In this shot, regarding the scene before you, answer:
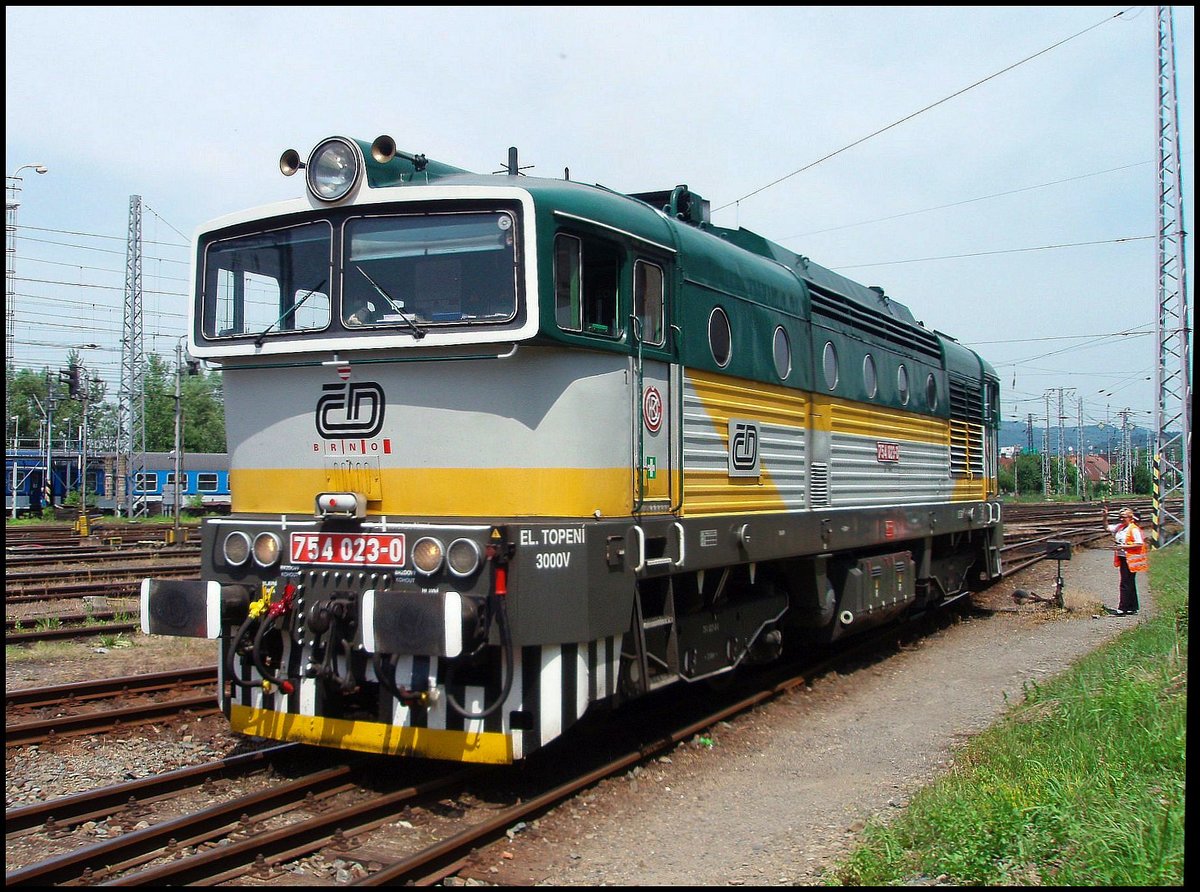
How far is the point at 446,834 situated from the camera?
5.54 m

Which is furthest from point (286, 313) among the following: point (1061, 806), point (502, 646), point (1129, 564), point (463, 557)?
point (1129, 564)

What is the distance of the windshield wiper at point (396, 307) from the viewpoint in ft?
19.4

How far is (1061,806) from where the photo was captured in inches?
201

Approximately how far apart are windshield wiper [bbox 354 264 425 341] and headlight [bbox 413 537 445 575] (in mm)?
1195

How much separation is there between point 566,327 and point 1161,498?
2306cm

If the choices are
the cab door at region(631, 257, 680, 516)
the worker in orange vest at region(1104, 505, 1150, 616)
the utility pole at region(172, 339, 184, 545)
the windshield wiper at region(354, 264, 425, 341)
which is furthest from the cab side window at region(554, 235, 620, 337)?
the utility pole at region(172, 339, 184, 545)

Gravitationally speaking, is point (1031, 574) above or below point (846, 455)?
below

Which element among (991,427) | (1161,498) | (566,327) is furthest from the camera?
(1161,498)

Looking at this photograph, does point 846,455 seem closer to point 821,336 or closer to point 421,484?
point 821,336

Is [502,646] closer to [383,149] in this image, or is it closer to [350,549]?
[350,549]

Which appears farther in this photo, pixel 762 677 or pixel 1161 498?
pixel 1161 498

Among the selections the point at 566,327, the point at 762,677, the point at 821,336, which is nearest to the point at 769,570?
the point at 762,677

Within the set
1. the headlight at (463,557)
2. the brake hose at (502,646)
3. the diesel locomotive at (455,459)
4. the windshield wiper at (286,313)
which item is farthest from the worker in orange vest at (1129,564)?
the windshield wiper at (286,313)

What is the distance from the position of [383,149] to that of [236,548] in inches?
104
